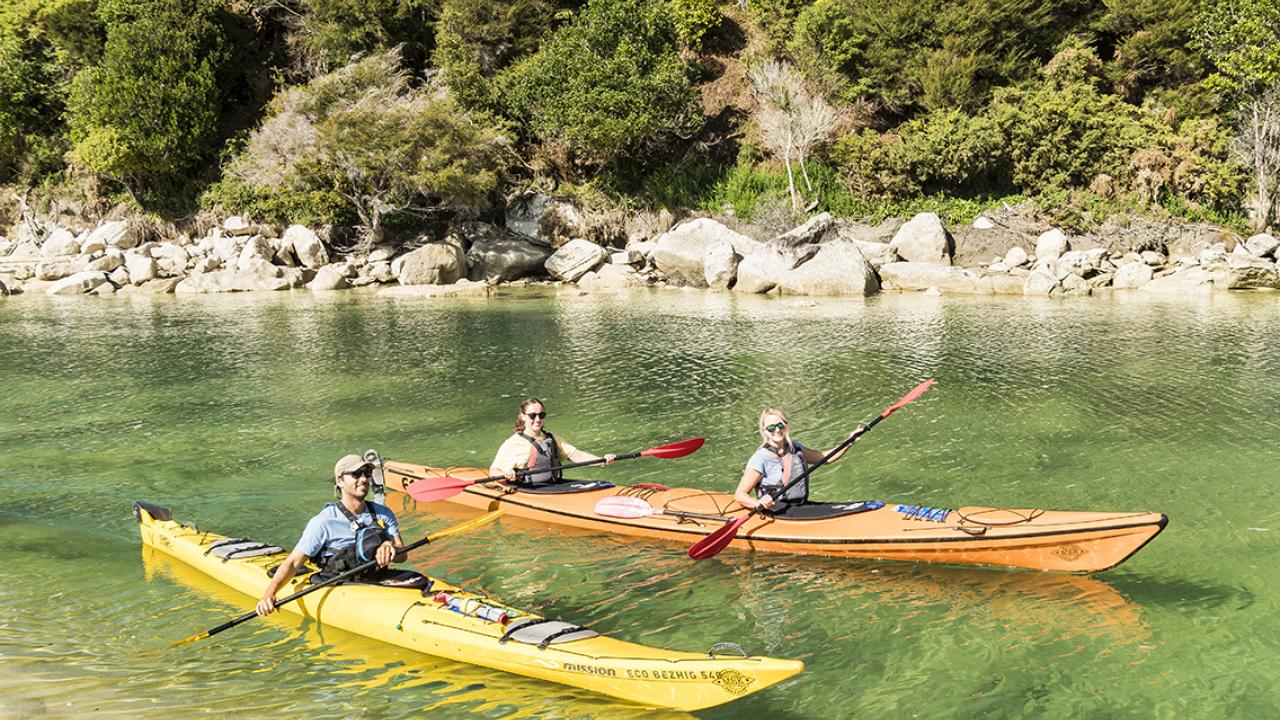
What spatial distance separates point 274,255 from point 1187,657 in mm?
32661

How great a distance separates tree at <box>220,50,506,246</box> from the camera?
93.6ft

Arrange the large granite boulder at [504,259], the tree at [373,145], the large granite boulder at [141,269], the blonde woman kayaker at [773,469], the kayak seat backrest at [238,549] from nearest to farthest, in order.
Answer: the kayak seat backrest at [238,549] < the blonde woman kayaker at [773,469] < the tree at [373,145] < the large granite boulder at [141,269] < the large granite boulder at [504,259]

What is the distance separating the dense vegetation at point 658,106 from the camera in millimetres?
28672

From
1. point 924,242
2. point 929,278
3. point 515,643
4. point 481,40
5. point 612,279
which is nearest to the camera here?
point 515,643

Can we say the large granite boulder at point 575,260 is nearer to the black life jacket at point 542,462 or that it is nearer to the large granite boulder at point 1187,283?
the large granite boulder at point 1187,283

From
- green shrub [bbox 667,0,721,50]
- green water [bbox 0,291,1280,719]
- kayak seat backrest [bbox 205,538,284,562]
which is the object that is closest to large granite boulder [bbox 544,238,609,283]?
green shrub [bbox 667,0,721,50]

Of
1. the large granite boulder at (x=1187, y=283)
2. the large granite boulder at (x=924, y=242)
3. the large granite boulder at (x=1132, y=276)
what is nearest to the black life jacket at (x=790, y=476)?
the large granite boulder at (x=1187, y=283)

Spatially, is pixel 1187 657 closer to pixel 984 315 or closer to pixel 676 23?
pixel 984 315

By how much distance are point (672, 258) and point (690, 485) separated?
21173mm

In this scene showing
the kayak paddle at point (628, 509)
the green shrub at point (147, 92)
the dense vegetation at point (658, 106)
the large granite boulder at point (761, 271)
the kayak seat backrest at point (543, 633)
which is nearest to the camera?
the kayak seat backrest at point (543, 633)

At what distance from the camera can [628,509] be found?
7.65 metres

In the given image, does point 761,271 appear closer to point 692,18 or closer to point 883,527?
point 692,18

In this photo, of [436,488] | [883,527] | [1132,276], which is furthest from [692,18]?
[883,527]

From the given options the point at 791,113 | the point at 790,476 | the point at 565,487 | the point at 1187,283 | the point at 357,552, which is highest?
the point at 791,113
